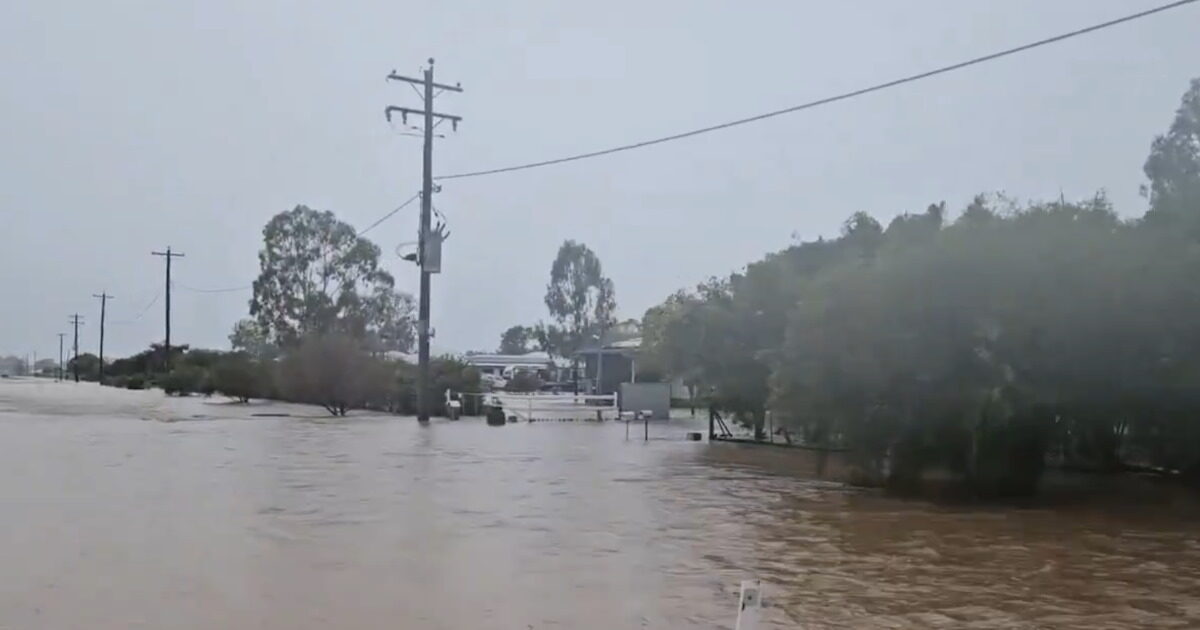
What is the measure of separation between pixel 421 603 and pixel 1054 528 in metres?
8.32

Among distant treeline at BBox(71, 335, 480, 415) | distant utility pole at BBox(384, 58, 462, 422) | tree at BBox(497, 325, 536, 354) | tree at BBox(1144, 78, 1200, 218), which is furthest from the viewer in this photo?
tree at BBox(497, 325, 536, 354)

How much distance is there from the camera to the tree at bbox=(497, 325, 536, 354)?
119675 mm

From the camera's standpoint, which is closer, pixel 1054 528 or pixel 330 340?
pixel 1054 528

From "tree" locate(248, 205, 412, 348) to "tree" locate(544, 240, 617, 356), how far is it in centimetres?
2501

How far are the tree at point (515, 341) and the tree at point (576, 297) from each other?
2255cm

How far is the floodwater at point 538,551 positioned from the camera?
919 cm

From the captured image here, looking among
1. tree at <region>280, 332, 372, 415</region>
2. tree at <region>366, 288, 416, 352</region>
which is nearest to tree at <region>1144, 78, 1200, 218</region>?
tree at <region>280, 332, 372, 415</region>

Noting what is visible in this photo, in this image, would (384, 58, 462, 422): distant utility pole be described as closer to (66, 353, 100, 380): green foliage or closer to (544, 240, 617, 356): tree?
(544, 240, 617, 356): tree

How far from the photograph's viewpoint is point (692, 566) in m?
11.2

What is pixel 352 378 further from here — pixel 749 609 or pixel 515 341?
pixel 515 341

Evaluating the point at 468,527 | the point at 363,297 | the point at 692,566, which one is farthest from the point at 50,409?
the point at 692,566

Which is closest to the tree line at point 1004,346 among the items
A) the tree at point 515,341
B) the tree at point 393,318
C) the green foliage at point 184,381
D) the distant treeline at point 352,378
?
the distant treeline at point 352,378

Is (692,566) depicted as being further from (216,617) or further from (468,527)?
(216,617)

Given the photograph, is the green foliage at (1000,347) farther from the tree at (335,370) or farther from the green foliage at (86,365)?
the green foliage at (86,365)
